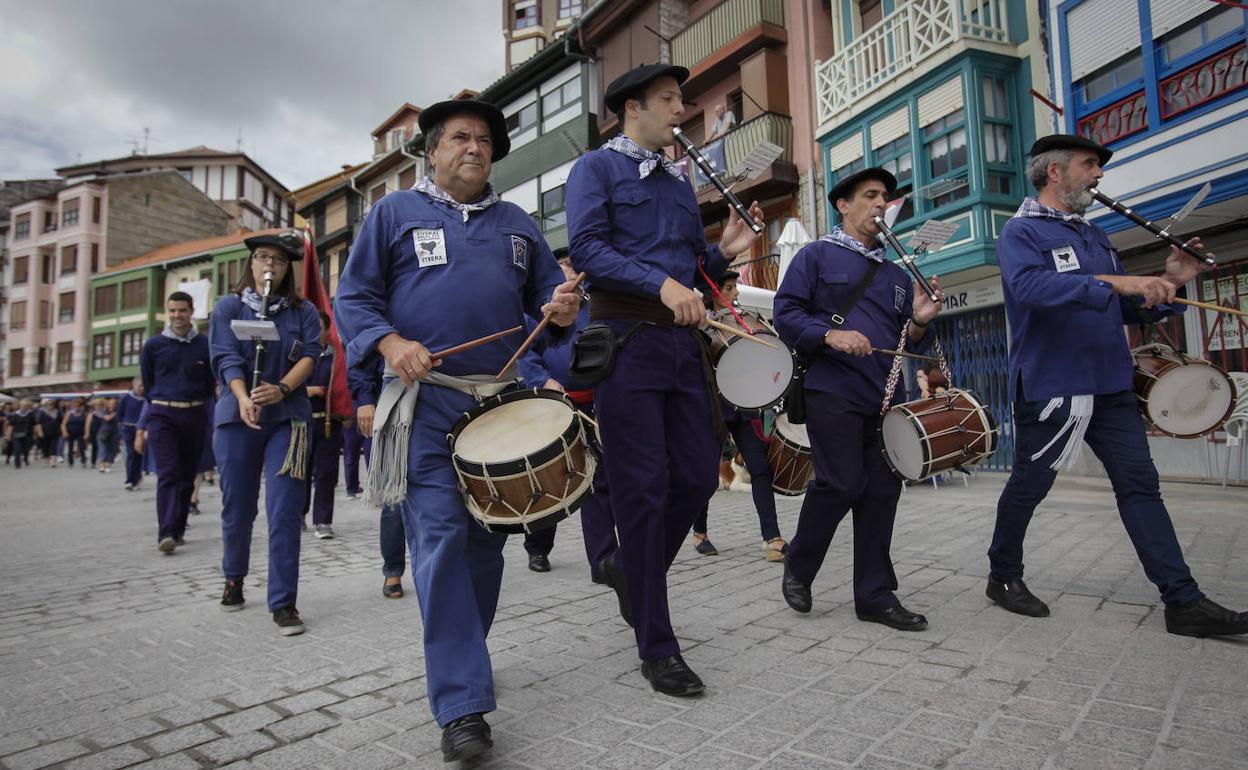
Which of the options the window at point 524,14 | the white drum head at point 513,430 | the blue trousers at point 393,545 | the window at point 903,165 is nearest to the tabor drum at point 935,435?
the white drum head at point 513,430

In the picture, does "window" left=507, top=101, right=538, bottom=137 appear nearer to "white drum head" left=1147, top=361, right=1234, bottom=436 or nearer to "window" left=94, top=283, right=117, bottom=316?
"white drum head" left=1147, top=361, right=1234, bottom=436

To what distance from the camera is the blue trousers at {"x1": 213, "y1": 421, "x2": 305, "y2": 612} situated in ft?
13.9

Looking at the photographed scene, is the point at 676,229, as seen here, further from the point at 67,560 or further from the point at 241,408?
the point at 67,560

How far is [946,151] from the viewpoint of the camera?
1384 cm

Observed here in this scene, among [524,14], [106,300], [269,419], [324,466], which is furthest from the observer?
[106,300]

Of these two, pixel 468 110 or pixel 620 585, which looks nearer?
pixel 468 110

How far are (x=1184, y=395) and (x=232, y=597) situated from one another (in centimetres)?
517

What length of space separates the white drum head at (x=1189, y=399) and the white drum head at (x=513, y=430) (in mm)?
2958

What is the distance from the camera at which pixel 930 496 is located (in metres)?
9.27

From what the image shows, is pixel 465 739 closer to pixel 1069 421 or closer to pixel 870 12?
pixel 1069 421

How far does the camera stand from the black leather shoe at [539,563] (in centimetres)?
533

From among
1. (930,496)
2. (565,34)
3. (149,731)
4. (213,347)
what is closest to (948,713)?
(149,731)

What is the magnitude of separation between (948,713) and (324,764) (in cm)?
195

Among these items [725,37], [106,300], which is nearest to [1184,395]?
[725,37]
